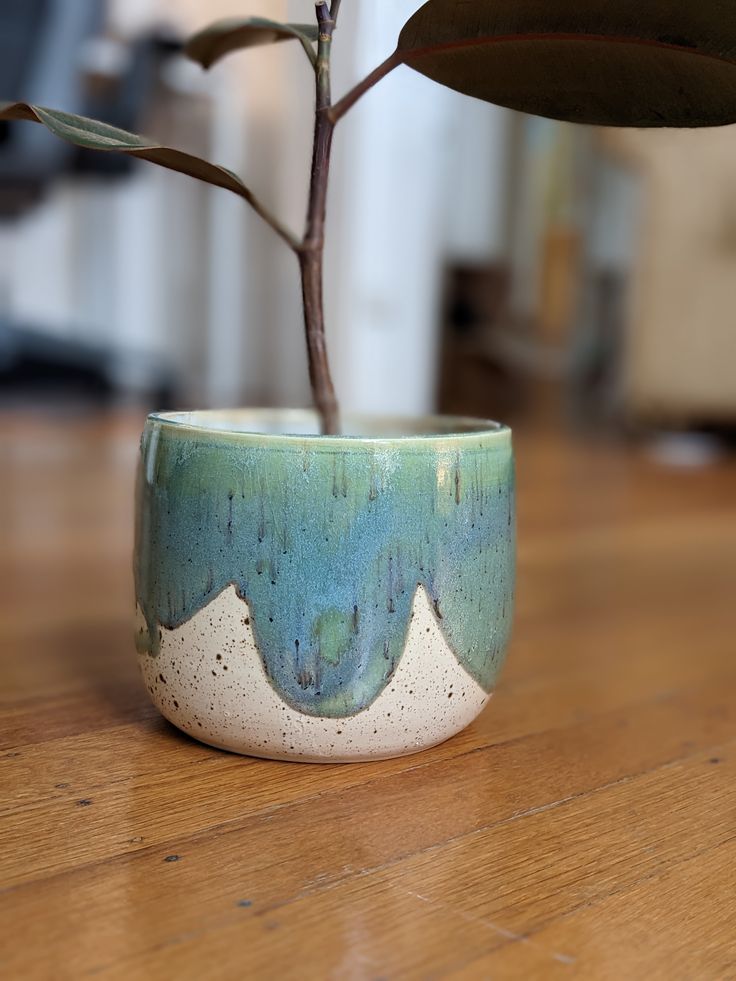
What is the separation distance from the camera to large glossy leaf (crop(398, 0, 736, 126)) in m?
0.52

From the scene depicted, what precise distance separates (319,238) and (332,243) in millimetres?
2090

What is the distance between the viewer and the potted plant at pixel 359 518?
0.54 m

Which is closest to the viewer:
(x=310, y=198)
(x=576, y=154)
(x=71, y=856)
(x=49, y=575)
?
(x=71, y=856)

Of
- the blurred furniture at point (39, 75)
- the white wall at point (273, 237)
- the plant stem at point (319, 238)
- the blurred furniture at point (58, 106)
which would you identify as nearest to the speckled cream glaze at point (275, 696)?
the plant stem at point (319, 238)

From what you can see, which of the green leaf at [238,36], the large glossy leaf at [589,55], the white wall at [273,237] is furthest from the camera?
the white wall at [273,237]

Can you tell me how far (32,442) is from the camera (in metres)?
2.24

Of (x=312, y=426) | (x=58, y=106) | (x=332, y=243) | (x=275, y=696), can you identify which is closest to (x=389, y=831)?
(x=275, y=696)

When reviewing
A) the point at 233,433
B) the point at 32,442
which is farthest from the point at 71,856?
the point at 32,442

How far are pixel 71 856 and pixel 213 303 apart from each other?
3.32 m

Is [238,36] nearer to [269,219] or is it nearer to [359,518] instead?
[269,219]

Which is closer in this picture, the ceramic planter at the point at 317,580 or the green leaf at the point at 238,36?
the ceramic planter at the point at 317,580

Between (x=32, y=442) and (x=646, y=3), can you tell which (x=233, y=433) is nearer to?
(x=646, y=3)

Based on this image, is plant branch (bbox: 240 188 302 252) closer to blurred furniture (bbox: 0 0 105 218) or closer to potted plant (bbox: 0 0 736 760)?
potted plant (bbox: 0 0 736 760)

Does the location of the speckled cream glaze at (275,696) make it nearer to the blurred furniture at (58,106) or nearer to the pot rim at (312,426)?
the pot rim at (312,426)
